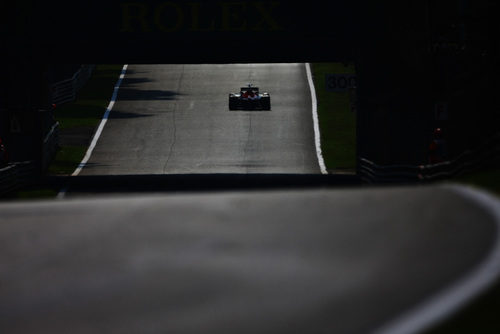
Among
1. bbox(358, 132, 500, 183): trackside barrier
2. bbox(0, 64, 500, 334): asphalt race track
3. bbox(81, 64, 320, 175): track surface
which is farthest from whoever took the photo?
bbox(81, 64, 320, 175): track surface

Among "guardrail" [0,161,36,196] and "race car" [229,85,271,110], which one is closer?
"guardrail" [0,161,36,196]

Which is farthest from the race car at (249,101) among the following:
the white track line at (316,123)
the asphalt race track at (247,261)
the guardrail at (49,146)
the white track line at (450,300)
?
the white track line at (450,300)

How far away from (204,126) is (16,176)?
26846 mm

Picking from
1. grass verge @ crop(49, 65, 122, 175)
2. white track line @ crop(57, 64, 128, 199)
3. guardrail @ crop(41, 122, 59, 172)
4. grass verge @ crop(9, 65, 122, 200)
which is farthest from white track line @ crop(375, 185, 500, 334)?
grass verge @ crop(49, 65, 122, 175)

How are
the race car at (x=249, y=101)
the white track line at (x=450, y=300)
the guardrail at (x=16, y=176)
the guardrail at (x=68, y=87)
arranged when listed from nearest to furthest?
the white track line at (x=450, y=300)
the guardrail at (x=16, y=176)
the race car at (x=249, y=101)
the guardrail at (x=68, y=87)

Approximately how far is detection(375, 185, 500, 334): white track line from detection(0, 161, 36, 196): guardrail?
2541 centimetres

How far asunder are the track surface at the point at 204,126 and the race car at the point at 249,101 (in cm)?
53

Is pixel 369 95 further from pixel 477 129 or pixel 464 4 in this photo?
pixel 477 129

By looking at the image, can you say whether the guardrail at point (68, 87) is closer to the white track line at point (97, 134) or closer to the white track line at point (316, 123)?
the white track line at point (97, 134)

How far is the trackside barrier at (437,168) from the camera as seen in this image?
990 inches

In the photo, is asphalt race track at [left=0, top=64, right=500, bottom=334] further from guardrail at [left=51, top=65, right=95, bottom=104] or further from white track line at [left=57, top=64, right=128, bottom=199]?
guardrail at [left=51, top=65, right=95, bottom=104]

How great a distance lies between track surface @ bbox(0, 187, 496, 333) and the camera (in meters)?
8.41

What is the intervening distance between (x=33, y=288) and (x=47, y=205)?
1.58 m

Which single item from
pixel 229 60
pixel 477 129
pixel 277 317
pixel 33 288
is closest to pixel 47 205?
pixel 33 288
